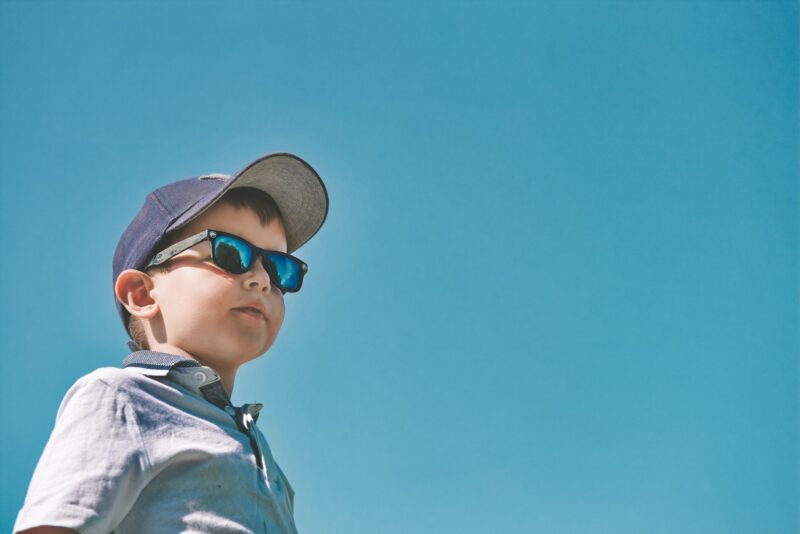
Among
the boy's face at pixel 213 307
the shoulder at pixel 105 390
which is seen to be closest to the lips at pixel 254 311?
the boy's face at pixel 213 307

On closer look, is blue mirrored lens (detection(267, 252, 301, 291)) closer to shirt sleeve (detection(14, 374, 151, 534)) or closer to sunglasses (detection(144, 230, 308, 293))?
sunglasses (detection(144, 230, 308, 293))

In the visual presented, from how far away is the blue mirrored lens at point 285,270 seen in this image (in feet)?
9.41

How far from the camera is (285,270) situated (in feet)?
9.57

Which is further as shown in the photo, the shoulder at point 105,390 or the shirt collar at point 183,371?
the shirt collar at point 183,371

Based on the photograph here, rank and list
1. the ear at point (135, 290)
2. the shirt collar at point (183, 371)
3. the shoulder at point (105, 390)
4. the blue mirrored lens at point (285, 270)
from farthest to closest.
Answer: the blue mirrored lens at point (285, 270), the ear at point (135, 290), the shirt collar at point (183, 371), the shoulder at point (105, 390)

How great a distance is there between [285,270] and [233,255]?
267 millimetres

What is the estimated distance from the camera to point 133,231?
2.88 m

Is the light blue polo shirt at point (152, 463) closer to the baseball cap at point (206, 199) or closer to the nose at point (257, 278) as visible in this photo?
the nose at point (257, 278)

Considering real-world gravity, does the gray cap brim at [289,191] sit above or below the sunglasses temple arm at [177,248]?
above

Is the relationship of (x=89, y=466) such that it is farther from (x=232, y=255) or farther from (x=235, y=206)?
(x=235, y=206)

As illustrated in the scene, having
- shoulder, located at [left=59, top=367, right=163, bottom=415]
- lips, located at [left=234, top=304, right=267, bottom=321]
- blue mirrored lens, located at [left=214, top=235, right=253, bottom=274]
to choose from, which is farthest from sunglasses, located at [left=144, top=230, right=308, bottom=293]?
shoulder, located at [left=59, top=367, right=163, bottom=415]

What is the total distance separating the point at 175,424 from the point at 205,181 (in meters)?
1.06

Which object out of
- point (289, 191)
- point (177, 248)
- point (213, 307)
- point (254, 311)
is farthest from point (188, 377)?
point (289, 191)

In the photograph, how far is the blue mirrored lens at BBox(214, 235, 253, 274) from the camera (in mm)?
2668
